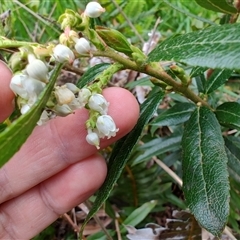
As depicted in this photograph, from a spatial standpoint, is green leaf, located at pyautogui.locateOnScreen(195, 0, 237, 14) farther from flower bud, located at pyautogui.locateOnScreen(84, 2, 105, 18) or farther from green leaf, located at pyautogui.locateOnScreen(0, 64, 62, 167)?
green leaf, located at pyautogui.locateOnScreen(0, 64, 62, 167)

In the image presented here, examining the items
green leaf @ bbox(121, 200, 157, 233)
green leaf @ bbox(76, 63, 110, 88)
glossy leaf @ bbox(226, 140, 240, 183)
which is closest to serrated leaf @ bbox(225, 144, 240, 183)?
glossy leaf @ bbox(226, 140, 240, 183)

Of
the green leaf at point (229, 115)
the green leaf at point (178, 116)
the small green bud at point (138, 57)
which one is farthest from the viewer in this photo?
the green leaf at point (178, 116)

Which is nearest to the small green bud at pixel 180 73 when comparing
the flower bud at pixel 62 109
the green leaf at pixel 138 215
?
the flower bud at pixel 62 109

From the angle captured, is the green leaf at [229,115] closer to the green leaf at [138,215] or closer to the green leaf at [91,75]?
the green leaf at [91,75]

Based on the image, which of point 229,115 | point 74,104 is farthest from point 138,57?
point 229,115

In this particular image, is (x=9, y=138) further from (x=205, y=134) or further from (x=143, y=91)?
(x=143, y=91)

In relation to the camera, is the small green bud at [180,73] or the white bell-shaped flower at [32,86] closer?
the white bell-shaped flower at [32,86]
